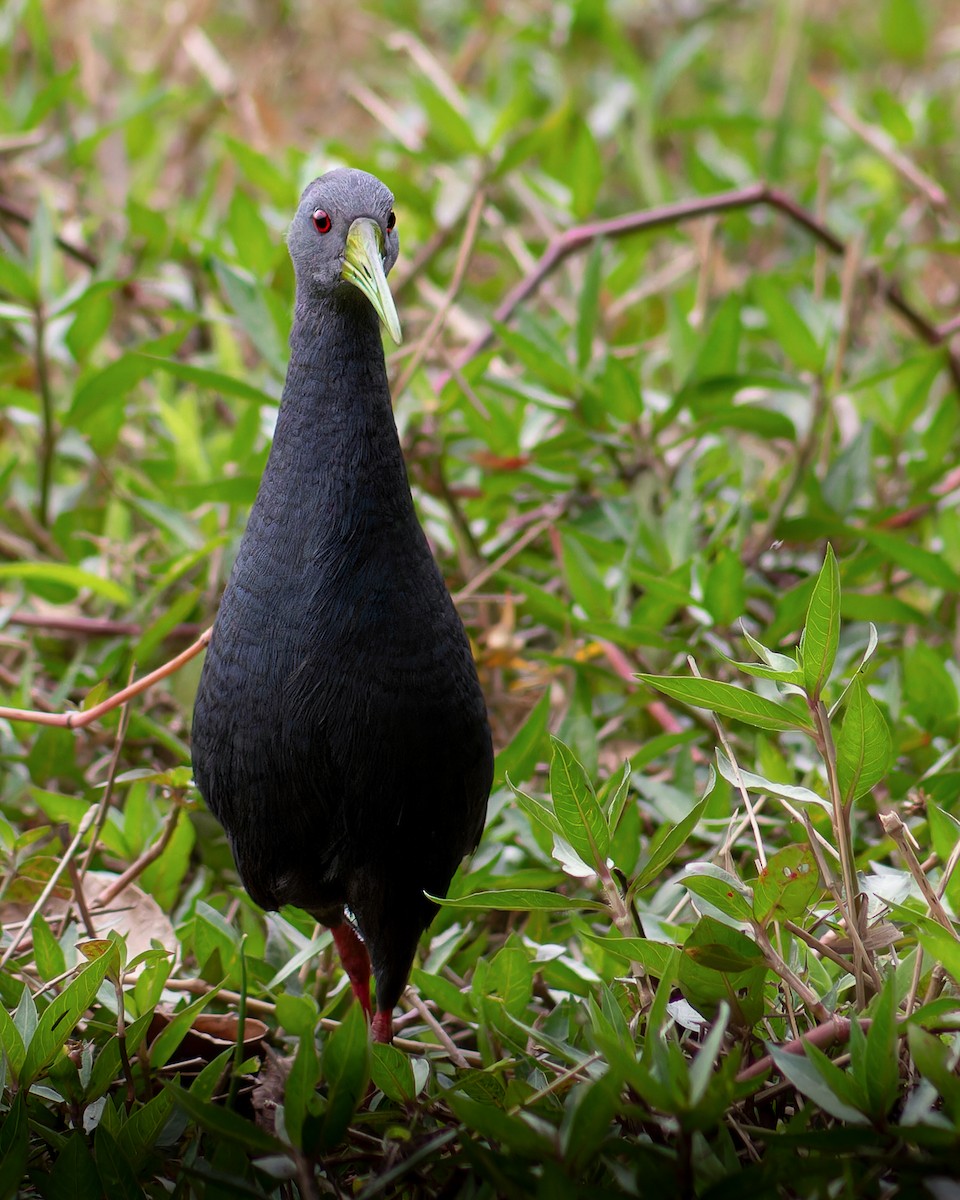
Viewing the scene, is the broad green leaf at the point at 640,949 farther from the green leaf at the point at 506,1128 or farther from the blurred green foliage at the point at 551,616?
the green leaf at the point at 506,1128

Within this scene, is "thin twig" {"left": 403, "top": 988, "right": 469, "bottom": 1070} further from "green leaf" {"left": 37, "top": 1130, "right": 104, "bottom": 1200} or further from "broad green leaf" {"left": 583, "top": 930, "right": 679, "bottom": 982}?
"green leaf" {"left": 37, "top": 1130, "right": 104, "bottom": 1200}

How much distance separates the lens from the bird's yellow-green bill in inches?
57.2

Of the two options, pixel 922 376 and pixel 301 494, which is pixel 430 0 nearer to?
pixel 922 376

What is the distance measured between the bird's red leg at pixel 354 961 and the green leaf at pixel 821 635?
0.73 m

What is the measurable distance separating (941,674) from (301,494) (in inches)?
45.3

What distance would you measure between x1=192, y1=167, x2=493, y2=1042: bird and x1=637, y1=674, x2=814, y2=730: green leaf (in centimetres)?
28

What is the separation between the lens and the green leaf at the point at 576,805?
1524 millimetres

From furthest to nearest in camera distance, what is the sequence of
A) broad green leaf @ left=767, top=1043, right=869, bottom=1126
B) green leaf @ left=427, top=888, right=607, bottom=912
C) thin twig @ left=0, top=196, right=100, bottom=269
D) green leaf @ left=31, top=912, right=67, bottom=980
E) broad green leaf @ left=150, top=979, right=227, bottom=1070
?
Answer: 1. thin twig @ left=0, top=196, right=100, bottom=269
2. green leaf @ left=31, top=912, right=67, bottom=980
3. broad green leaf @ left=150, top=979, right=227, bottom=1070
4. green leaf @ left=427, top=888, right=607, bottom=912
5. broad green leaf @ left=767, top=1043, right=869, bottom=1126

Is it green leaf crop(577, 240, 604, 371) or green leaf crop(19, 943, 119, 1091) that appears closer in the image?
green leaf crop(19, 943, 119, 1091)

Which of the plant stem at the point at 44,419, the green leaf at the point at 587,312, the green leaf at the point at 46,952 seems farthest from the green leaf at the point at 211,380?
the green leaf at the point at 46,952

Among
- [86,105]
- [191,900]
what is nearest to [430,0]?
[86,105]

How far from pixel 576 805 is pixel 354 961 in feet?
1.50

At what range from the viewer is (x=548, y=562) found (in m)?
2.59

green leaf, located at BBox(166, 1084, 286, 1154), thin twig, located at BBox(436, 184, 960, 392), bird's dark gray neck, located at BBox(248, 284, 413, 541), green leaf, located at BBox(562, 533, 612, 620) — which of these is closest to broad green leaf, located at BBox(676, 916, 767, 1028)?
green leaf, located at BBox(166, 1084, 286, 1154)
